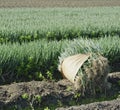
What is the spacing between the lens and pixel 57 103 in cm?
475

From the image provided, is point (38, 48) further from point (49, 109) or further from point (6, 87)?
point (49, 109)

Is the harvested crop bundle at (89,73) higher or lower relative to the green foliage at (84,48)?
lower

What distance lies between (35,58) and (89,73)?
127cm

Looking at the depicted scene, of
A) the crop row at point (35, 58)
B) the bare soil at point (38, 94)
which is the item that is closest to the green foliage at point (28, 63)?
the crop row at point (35, 58)

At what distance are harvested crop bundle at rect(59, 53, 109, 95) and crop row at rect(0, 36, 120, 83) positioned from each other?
31cm

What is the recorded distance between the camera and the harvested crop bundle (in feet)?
16.3

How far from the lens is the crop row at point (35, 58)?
5572 mm

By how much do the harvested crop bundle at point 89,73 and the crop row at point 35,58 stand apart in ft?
1.03

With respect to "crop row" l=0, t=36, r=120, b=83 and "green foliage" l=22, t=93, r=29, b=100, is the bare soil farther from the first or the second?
"crop row" l=0, t=36, r=120, b=83

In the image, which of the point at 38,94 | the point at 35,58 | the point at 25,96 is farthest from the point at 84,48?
the point at 25,96

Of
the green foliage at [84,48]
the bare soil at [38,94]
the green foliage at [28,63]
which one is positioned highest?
the green foliage at [84,48]

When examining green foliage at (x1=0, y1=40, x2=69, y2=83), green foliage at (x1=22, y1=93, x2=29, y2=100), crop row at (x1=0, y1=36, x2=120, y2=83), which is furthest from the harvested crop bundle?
green foliage at (x1=22, y1=93, x2=29, y2=100)

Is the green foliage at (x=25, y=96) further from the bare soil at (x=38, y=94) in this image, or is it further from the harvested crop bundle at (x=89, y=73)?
the harvested crop bundle at (x=89, y=73)

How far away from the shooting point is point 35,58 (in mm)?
5914
